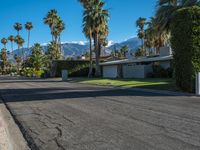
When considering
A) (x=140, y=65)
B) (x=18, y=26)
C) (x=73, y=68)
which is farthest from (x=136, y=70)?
(x=18, y=26)

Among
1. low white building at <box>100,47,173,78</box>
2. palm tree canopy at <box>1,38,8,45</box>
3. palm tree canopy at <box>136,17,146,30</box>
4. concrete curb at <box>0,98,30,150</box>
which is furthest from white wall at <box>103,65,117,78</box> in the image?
palm tree canopy at <box>1,38,8,45</box>

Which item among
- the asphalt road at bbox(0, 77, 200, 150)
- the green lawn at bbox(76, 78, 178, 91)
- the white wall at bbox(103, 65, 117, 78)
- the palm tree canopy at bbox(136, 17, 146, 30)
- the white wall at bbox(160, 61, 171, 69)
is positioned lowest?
the asphalt road at bbox(0, 77, 200, 150)

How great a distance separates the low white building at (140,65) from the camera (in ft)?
167

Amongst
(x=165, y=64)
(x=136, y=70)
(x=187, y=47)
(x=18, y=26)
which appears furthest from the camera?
(x=18, y=26)

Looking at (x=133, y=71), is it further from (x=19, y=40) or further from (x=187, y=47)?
(x=19, y=40)

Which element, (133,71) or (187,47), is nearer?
(187,47)

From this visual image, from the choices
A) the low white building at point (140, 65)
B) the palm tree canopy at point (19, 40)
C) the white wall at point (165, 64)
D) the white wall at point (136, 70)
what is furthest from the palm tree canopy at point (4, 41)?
the white wall at point (165, 64)

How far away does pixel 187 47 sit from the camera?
2306 cm

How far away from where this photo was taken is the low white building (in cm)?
5076

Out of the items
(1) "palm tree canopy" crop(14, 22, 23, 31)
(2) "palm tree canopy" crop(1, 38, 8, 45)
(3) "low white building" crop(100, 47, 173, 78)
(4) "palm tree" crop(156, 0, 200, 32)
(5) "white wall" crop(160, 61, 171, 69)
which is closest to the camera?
(4) "palm tree" crop(156, 0, 200, 32)

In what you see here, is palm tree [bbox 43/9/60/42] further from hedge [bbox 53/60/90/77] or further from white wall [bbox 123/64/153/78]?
white wall [bbox 123/64/153/78]

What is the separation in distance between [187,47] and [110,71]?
4091 centimetres

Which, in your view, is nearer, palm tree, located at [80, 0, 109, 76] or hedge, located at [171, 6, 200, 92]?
hedge, located at [171, 6, 200, 92]

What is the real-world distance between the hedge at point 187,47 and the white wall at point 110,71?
36744 mm
